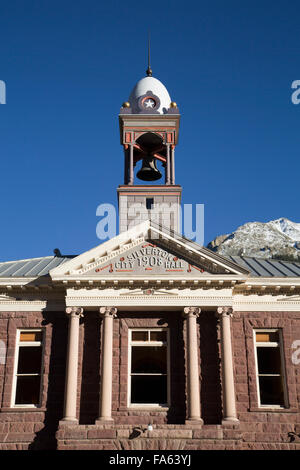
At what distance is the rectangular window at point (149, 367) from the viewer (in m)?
18.8

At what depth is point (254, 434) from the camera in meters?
18.1

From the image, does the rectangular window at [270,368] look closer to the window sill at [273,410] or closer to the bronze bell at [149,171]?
the window sill at [273,410]

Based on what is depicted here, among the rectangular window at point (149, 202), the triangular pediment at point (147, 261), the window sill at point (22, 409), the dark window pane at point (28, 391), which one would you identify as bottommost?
the window sill at point (22, 409)

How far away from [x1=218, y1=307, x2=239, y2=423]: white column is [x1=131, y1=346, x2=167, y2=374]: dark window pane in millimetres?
2117

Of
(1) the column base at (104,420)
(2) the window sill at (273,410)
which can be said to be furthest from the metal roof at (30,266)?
(2) the window sill at (273,410)

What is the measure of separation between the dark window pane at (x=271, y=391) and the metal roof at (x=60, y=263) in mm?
3668

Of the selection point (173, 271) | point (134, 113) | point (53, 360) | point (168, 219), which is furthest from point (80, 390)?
point (134, 113)

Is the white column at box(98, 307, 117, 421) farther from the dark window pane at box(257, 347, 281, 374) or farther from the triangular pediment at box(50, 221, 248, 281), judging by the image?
the dark window pane at box(257, 347, 281, 374)

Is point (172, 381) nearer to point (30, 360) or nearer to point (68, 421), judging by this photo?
point (68, 421)

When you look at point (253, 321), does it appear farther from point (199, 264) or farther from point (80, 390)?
point (80, 390)

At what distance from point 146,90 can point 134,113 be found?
5.12 ft

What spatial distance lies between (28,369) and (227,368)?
22.3ft

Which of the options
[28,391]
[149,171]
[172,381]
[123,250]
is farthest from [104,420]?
[149,171]

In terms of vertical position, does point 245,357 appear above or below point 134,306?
below
